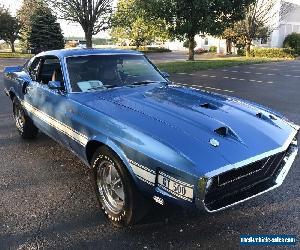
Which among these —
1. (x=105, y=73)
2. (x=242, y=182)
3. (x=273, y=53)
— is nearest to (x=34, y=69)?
(x=105, y=73)

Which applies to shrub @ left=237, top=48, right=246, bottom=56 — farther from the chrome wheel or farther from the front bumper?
Answer: the chrome wheel

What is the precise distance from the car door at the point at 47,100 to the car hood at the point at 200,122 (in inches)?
21.0

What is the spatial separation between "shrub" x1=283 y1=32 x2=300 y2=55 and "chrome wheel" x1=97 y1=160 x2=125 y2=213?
122ft

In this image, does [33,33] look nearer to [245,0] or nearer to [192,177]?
[245,0]

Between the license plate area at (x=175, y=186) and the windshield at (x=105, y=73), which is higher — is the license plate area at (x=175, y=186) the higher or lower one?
the lower one

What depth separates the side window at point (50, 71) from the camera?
15.4 feet

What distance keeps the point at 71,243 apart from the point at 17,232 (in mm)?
575

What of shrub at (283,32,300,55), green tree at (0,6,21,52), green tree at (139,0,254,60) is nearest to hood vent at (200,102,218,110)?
green tree at (139,0,254,60)

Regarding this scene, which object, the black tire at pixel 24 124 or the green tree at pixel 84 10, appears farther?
the green tree at pixel 84 10

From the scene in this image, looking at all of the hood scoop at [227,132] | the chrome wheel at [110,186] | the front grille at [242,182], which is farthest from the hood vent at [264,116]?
the chrome wheel at [110,186]

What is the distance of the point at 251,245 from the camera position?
3152mm

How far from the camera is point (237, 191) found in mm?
3051

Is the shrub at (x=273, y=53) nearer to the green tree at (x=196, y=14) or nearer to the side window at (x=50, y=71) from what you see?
the green tree at (x=196, y=14)

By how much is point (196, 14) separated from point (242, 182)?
→ 64.2 feet
